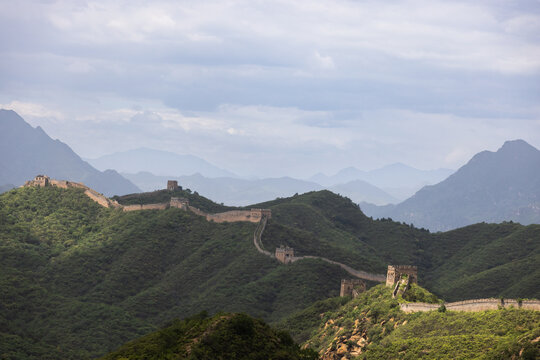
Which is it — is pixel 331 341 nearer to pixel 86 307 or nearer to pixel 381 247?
pixel 86 307

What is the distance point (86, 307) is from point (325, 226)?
76802mm

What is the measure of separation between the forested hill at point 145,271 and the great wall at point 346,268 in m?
1.93

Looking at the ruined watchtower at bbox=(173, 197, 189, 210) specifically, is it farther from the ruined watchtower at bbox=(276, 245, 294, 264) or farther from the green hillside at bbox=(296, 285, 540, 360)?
the green hillside at bbox=(296, 285, 540, 360)

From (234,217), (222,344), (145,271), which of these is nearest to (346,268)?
(234,217)

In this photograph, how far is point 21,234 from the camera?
513ft

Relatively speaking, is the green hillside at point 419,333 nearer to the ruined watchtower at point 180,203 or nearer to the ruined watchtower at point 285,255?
the ruined watchtower at point 285,255

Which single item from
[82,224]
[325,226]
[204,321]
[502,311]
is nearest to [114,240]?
[82,224]

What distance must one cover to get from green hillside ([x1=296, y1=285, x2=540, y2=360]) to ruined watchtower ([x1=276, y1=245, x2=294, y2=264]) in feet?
152

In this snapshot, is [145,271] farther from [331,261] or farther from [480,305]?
[480,305]

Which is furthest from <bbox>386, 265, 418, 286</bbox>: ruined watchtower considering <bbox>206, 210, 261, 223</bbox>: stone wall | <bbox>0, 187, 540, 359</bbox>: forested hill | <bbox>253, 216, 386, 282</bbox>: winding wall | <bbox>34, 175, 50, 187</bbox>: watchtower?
<bbox>34, 175, 50, 187</bbox>: watchtower

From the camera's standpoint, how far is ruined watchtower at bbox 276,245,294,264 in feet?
465

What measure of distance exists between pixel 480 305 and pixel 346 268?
70.5 metres

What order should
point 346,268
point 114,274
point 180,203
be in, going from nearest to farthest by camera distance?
Answer: point 346,268, point 114,274, point 180,203

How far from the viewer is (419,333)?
6988 centimetres
